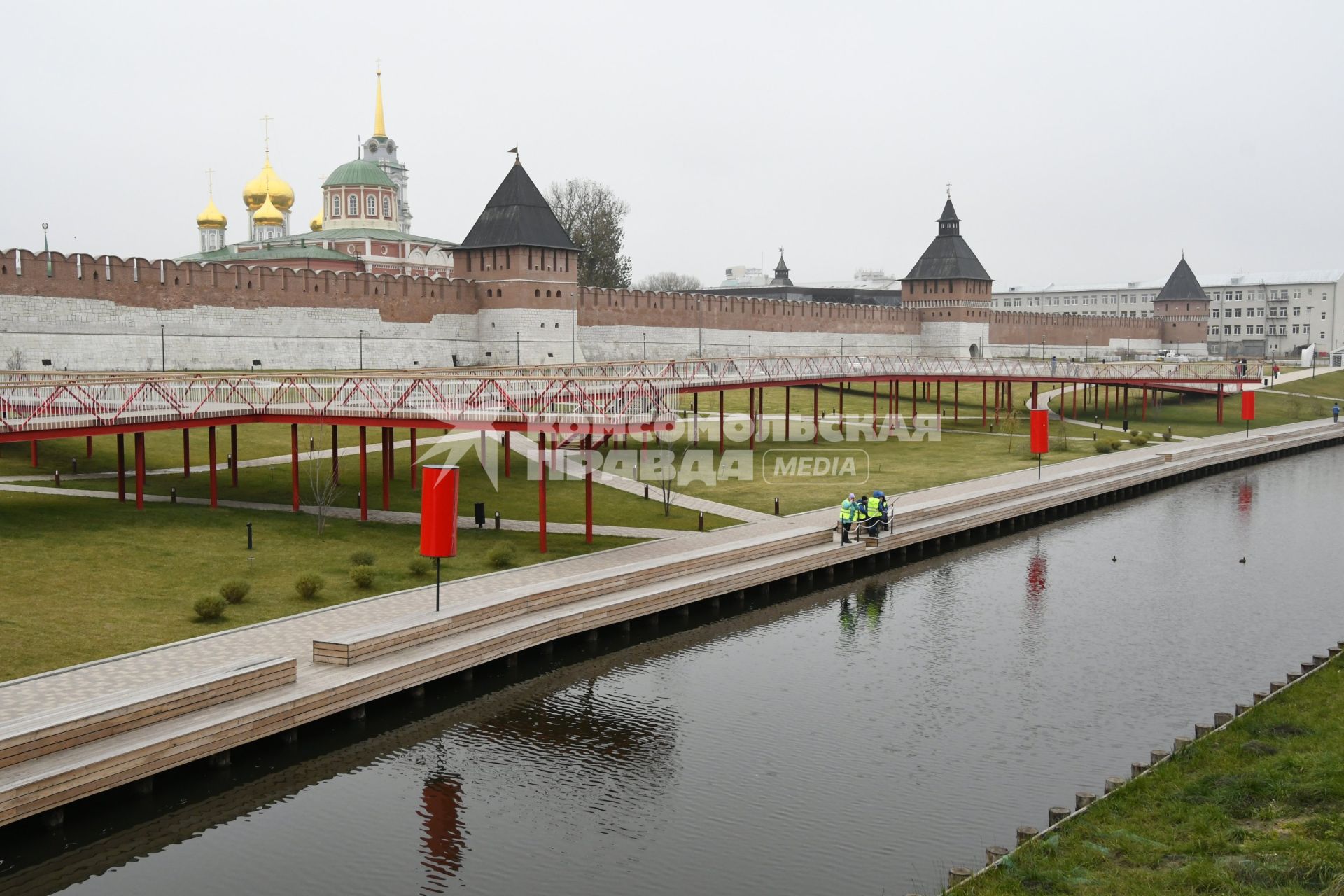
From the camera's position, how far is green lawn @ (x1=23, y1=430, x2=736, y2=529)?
83.0 feet

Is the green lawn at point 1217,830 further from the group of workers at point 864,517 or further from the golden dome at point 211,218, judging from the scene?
the golden dome at point 211,218

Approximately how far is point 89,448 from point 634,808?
68.1 feet

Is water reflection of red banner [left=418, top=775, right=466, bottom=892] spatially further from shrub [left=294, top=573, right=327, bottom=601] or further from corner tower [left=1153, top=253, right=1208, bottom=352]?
corner tower [left=1153, top=253, right=1208, bottom=352]

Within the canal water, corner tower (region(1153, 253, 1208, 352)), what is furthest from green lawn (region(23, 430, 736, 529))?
corner tower (region(1153, 253, 1208, 352))

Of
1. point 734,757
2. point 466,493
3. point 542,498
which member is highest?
point 542,498

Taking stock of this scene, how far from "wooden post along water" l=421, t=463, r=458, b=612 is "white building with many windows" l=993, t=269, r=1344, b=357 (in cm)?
8699

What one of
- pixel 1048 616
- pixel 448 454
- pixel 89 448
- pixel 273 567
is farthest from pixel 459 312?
pixel 1048 616

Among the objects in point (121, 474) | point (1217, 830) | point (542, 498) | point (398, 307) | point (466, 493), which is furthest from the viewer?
point (398, 307)

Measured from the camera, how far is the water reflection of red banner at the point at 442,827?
36.6 feet

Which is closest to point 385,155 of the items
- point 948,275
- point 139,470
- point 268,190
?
point 268,190

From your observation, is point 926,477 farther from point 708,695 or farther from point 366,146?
point 366,146

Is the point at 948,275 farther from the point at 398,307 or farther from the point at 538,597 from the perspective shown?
the point at 538,597

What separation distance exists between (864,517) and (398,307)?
2843 centimetres

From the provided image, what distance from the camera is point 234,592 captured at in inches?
664
